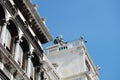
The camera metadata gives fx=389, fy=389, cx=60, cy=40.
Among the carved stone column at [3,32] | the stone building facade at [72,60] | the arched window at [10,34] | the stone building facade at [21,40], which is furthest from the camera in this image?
the stone building facade at [72,60]

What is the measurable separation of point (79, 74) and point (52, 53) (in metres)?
5.28

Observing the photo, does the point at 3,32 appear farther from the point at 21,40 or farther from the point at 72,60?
the point at 72,60

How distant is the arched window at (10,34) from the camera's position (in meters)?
25.1

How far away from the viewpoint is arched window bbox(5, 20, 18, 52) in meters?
25.1

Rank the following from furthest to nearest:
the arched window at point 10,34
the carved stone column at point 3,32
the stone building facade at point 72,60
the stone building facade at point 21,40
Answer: the stone building facade at point 72,60
the arched window at point 10,34
the carved stone column at point 3,32
the stone building facade at point 21,40

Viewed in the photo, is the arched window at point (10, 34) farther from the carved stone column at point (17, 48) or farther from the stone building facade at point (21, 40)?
the carved stone column at point (17, 48)

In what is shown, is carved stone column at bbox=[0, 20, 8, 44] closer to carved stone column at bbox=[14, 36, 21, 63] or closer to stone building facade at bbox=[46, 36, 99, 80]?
carved stone column at bbox=[14, 36, 21, 63]

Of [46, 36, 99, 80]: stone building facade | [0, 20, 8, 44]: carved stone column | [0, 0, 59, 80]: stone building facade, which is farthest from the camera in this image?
[46, 36, 99, 80]: stone building facade

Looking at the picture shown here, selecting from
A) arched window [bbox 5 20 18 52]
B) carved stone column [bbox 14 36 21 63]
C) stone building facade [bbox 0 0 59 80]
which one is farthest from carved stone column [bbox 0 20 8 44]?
carved stone column [bbox 14 36 21 63]

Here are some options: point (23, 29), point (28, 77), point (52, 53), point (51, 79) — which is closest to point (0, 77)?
point (28, 77)

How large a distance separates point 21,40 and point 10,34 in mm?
995

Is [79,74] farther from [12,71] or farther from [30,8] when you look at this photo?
[12,71]

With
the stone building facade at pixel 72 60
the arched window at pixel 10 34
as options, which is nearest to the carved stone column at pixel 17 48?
the arched window at pixel 10 34

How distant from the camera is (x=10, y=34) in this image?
2600 centimetres
